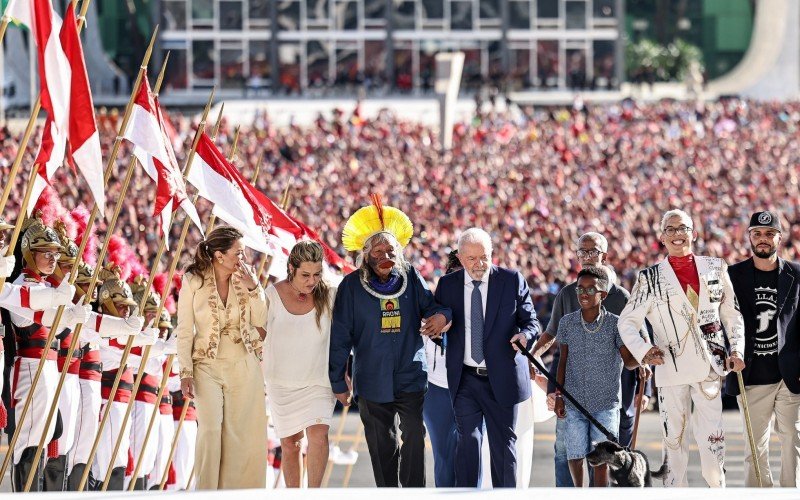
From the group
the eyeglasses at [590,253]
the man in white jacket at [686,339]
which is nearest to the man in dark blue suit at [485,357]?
the man in white jacket at [686,339]

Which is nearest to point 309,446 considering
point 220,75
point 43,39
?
point 43,39

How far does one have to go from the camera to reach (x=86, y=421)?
12289 millimetres

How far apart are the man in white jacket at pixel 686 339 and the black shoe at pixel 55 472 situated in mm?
3718

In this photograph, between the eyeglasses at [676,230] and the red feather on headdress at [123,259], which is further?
the red feather on headdress at [123,259]

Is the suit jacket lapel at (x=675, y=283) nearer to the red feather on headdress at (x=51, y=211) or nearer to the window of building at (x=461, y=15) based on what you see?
the red feather on headdress at (x=51, y=211)

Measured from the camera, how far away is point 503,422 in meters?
11.0

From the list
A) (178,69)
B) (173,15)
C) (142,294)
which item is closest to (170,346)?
(142,294)

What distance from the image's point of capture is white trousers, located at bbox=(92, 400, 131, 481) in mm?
12625

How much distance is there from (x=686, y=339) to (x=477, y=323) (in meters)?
1.25

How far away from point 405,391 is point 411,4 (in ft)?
197

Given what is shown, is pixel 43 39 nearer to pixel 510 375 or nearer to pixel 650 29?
pixel 510 375

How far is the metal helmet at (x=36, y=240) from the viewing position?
1124cm

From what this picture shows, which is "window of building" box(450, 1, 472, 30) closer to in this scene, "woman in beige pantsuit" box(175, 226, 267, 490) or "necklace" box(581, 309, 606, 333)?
"necklace" box(581, 309, 606, 333)

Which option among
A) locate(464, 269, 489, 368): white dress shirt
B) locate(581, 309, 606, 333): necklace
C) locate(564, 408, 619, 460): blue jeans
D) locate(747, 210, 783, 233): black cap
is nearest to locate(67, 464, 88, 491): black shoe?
locate(464, 269, 489, 368): white dress shirt
